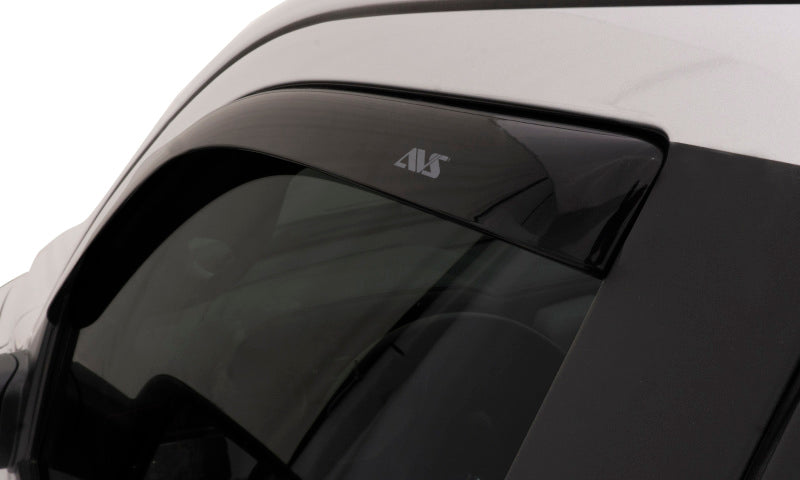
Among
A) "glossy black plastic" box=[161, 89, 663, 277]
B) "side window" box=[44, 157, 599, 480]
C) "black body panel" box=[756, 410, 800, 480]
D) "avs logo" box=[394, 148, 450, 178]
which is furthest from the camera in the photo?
"side window" box=[44, 157, 599, 480]

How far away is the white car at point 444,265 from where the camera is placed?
0.51 meters

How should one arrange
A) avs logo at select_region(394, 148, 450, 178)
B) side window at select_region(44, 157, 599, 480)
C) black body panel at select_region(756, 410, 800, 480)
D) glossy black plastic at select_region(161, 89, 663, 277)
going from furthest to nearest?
side window at select_region(44, 157, 599, 480)
avs logo at select_region(394, 148, 450, 178)
glossy black plastic at select_region(161, 89, 663, 277)
black body panel at select_region(756, 410, 800, 480)

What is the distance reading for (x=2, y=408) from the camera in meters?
1.55

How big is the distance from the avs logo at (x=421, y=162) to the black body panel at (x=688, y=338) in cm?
20

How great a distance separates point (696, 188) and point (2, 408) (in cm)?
144

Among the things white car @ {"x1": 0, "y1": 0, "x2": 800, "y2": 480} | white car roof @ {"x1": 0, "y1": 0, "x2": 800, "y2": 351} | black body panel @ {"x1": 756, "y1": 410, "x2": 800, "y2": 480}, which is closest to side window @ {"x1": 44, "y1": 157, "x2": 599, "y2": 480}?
white car @ {"x1": 0, "y1": 0, "x2": 800, "y2": 480}

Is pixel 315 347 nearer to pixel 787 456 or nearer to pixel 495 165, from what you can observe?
pixel 495 165

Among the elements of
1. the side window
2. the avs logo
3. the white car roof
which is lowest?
the side window

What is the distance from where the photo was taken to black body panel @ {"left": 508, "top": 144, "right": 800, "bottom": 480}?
0.48 meters

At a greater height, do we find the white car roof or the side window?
the white car roof

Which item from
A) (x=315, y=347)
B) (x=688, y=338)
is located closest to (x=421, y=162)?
(x=688, y=338)

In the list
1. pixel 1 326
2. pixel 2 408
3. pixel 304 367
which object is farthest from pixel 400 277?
pixel 1 326

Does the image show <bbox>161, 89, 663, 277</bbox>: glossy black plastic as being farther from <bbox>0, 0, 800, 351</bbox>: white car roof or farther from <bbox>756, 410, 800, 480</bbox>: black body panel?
<bbox>756, 410, 800, 480</bbox>: black body panel

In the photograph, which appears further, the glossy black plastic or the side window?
the side window
